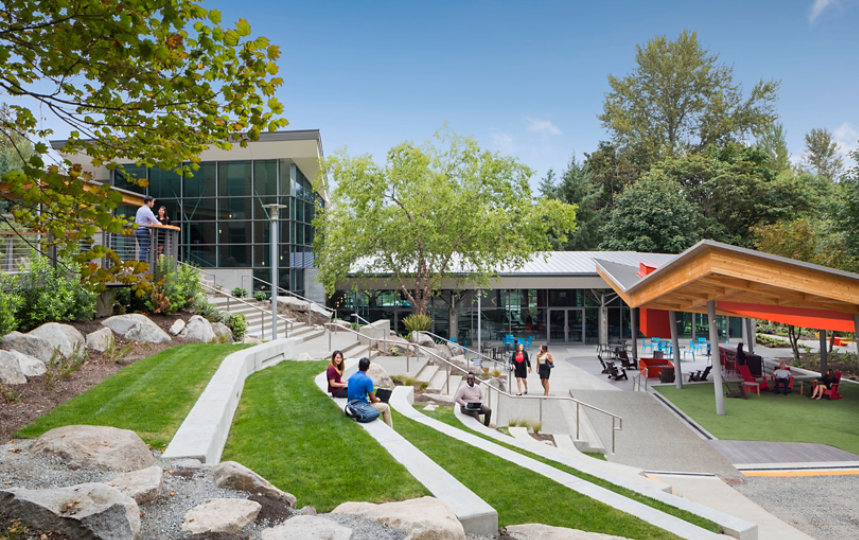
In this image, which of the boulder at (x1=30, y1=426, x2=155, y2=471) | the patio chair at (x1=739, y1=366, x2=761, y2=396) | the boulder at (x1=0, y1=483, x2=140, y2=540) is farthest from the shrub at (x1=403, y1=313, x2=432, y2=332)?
the boulder at (x1=0, y1=483, x2=140, y2=540)

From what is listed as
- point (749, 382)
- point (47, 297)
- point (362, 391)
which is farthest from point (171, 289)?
point (749, 382)

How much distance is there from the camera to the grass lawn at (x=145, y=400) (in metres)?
6.54

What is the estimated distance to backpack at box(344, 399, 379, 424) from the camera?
794 cm

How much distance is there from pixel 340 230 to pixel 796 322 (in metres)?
18.0

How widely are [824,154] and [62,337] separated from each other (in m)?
76.5

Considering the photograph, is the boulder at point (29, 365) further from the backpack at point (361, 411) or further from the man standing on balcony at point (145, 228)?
the man standing on balcony at point (145, 228)

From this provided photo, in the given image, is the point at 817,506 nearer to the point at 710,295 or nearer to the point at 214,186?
the point at 710,295

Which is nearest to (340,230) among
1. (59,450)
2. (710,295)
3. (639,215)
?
(710,295)

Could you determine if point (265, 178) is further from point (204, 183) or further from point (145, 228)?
point (145, 228)

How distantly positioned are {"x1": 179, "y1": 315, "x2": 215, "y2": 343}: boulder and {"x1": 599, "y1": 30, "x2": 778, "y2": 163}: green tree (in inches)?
1819

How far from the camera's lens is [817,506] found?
27.3ft

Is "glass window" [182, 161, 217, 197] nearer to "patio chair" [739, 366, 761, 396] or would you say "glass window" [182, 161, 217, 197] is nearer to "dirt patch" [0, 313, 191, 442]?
"dirt patch" [0, 313, 191, 442]

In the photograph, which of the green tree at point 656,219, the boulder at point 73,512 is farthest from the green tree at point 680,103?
the boulder at point 73,512

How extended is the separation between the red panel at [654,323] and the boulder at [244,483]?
20.0 m
